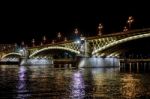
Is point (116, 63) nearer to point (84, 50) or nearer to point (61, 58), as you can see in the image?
point (84, 50)

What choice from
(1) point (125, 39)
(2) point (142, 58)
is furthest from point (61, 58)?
(1) point (125, 39)

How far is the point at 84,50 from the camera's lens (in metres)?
108

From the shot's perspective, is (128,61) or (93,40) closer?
(93,40)

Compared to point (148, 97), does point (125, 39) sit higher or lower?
higher

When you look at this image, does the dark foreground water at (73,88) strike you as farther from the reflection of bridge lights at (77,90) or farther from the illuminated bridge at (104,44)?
the illuminated bridge at (104,44)

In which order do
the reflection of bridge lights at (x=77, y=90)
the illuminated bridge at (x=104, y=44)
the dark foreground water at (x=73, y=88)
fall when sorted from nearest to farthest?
1. the dark foreground water at (x=73, y=88)
2. the reflection of bridge lights at (x=77, y=90)
3. the illuminated bridge at (x=104, y=44)

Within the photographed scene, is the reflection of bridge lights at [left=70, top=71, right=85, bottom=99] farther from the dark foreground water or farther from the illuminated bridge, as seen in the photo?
the illuminated bridge

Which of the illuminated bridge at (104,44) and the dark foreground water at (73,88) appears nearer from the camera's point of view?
the dark foreground water at (73,88)

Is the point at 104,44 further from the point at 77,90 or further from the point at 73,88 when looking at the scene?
the point at 77,90

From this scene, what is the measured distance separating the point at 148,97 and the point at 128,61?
423ft

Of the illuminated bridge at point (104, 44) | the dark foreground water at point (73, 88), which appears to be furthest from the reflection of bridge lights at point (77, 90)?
the illuminated bridge at point (104, 44)

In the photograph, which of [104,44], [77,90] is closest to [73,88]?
[77,90]

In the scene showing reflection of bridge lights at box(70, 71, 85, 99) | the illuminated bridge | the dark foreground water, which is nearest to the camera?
the dark foreground water

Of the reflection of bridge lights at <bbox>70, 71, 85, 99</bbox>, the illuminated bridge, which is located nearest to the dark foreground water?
the reflection of bridge lights at <bbox>70, 71, 85, 99</bbox>
